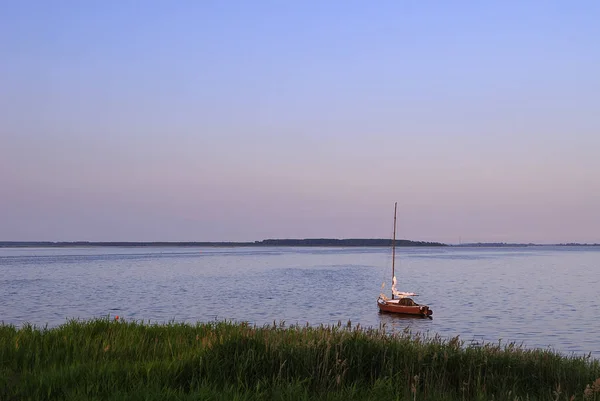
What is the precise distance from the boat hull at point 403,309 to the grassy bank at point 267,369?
36.4 metres

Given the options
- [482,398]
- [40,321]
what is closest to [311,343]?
[482,398]

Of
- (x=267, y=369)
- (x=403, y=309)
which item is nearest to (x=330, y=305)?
(x=403, y=309)

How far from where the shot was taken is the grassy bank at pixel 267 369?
9031 mm

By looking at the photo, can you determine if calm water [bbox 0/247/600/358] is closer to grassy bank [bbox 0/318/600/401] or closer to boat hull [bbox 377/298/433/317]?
boat hull [bbox 377/298/433/317]

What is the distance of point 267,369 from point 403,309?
42.6 m

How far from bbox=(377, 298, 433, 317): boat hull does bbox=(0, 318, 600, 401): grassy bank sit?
3639 cm

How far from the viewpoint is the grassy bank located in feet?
29.6

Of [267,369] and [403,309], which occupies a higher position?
[267,369]

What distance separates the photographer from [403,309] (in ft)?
170

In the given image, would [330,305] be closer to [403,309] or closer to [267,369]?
[403,309]

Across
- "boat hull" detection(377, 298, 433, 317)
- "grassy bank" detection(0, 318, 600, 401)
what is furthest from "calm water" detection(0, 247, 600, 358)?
"grassy bank" detection(0, 318, 600, 401)

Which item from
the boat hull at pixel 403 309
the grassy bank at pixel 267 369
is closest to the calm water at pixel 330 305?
the boat hull at pixel 403 309

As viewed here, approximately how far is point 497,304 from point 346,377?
164ft

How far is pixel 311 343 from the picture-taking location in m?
11.5
